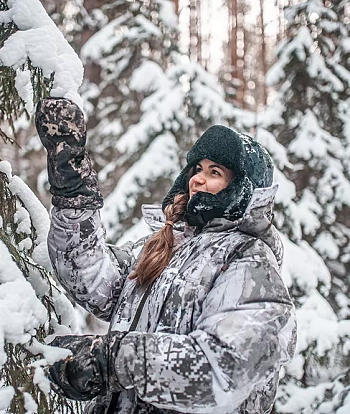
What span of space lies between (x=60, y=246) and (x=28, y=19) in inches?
34.7

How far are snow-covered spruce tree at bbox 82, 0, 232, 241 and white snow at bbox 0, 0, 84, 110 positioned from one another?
189 inches

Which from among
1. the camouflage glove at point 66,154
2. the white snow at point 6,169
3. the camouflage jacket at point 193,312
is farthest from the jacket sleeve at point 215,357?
the white snow at point 6,169

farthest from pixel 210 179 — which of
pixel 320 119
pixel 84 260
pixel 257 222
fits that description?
pixel 320 119

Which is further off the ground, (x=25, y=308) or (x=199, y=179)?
(x=199, y=179)

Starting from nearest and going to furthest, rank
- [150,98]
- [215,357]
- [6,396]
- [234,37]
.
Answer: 1. [6,396]
2. [215,357]
3. [150,98]
4. [234,37]

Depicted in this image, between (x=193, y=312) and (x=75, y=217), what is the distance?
0.62 metres

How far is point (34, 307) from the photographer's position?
160 centimetres

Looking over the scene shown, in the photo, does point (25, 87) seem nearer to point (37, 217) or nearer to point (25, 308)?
point (37, 217)

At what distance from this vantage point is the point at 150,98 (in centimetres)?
701

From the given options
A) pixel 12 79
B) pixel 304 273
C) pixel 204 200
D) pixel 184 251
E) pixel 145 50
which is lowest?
pixel 304 273

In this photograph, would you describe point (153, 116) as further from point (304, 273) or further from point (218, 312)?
point (218, 312)

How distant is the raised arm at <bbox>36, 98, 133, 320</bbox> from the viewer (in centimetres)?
191

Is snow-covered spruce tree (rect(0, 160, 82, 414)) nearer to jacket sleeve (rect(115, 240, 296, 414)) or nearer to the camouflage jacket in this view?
the camouflage jacket

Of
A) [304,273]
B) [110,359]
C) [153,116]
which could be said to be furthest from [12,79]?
[153,116]
